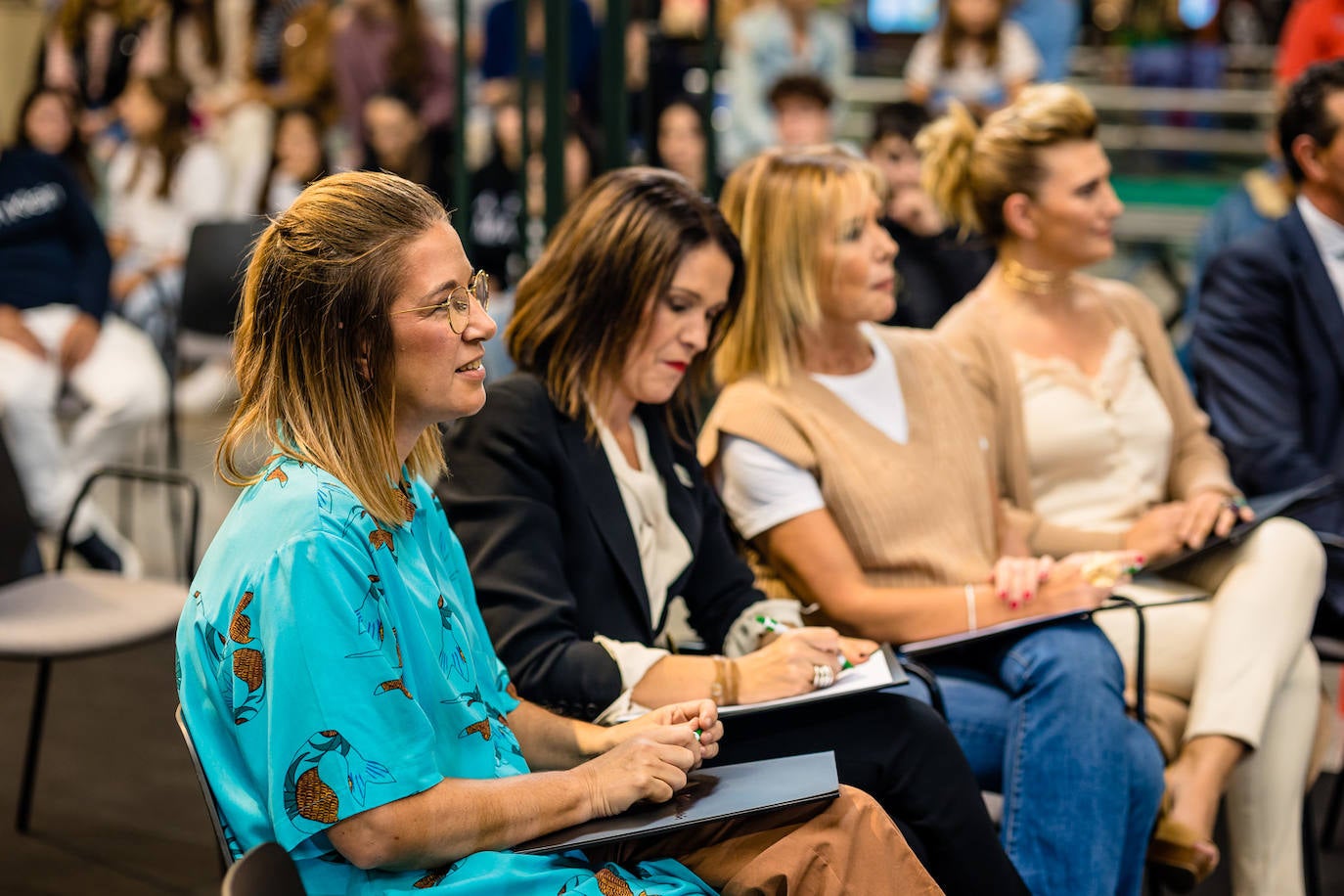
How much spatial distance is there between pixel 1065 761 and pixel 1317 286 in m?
1.43

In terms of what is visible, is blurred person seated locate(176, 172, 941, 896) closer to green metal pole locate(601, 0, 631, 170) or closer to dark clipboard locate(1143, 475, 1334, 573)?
dark clipboard locate(1143, 475, 1334, 573)

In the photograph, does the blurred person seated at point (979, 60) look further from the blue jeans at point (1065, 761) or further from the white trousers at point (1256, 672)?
the blue jeans at point (1065, 761)

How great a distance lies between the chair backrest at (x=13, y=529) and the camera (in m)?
2.86

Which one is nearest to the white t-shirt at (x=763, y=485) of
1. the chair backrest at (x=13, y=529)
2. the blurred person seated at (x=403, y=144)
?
the chair backrest at (x=13, y=529)

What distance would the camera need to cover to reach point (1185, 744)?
2426 mm

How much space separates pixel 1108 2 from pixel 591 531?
8887 mm

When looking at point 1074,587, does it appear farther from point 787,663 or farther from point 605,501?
point 605,501

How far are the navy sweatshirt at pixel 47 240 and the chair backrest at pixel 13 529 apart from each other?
5.93ft

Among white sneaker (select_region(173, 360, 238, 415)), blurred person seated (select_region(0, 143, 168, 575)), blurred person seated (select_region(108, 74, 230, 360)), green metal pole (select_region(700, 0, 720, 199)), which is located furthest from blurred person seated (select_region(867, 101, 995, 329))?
blurred person seated (select_region(108, 74, 230, 360))

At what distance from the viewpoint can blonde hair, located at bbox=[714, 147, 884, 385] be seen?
241cm

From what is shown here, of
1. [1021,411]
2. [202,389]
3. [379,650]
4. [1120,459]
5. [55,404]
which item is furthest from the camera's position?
[202,389]

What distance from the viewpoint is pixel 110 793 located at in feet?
10.3

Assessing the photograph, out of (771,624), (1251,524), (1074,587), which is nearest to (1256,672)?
(1251,524)

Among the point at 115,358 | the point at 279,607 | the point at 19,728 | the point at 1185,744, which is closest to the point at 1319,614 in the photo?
the point at 1185,744
